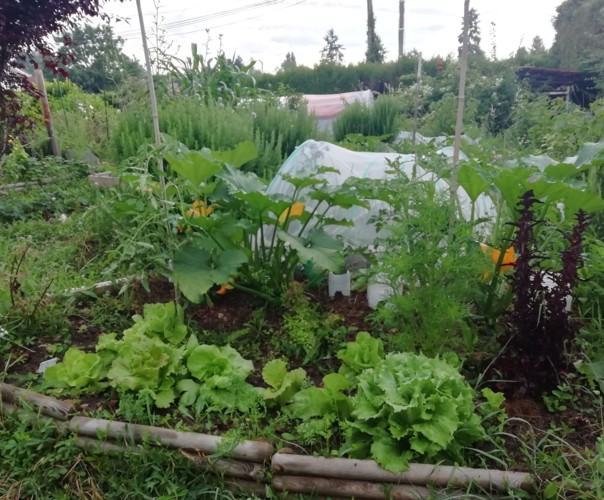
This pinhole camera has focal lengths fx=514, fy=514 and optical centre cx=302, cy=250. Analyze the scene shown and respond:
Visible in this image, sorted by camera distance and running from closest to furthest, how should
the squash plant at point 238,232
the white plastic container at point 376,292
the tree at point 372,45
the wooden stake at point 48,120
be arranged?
the squash plant at point 238,232 < the white plastic container at point 376,292 < the wooden stake at point 48,120 < the tree at point 372,45

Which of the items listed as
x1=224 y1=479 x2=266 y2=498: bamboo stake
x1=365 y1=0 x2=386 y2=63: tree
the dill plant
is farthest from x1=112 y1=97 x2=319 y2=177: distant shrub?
x1=365 y1=0 x2=386 y2=63: tree

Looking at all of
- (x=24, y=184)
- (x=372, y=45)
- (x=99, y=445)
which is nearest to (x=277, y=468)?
(x=99, y=445)

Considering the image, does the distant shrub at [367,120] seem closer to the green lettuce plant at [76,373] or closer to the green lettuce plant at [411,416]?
the green lettuce plant at [76,373]

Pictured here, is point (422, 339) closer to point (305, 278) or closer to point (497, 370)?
point (497, 370)

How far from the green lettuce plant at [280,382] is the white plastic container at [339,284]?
2.42ft

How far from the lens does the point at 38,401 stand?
1957 millimetres

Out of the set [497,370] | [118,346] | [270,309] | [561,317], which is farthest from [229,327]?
[561,317]

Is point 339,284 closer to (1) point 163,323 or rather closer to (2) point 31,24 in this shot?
(1) point 163,323

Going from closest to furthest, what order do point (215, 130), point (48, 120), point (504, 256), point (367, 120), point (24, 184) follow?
point (504, 256), point (215, 130), point (24, 184), point (48, 120), point (367, 120)

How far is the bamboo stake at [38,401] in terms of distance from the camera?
193 centimetres

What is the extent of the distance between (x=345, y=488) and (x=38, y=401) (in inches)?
47.3

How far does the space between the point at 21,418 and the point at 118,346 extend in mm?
427

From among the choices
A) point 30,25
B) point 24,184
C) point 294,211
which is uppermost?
point 30,25

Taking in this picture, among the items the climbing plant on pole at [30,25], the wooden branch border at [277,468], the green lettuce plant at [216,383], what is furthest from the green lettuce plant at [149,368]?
the climbing plant on pole at [30,25]
